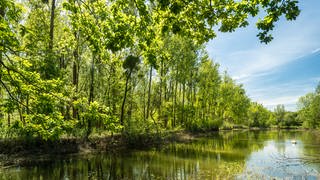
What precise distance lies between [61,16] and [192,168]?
78.6 feet

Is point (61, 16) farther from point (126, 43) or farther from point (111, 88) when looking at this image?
point (126, 43)

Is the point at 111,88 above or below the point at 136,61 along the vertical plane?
below

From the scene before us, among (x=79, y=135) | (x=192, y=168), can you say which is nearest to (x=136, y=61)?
(x=79, y=135)

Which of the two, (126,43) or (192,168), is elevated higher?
(126,43)

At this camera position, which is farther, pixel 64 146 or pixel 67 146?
pixel 67 146

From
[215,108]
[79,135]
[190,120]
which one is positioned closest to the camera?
[79,135]

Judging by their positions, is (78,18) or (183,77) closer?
(78,18)

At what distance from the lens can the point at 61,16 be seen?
30.4 m

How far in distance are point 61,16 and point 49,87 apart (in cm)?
2745

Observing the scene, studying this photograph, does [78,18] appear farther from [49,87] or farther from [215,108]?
[215,108]

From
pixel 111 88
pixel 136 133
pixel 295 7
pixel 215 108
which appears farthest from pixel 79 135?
pixel 215 108

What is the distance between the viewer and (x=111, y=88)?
1246 inches

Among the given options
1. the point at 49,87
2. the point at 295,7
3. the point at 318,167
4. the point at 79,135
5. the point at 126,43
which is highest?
the point at 295,7

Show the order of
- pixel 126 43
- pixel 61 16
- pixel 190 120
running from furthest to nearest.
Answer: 1. pixel 190 120
2. pixel 61 16
3. pixel 126 43
